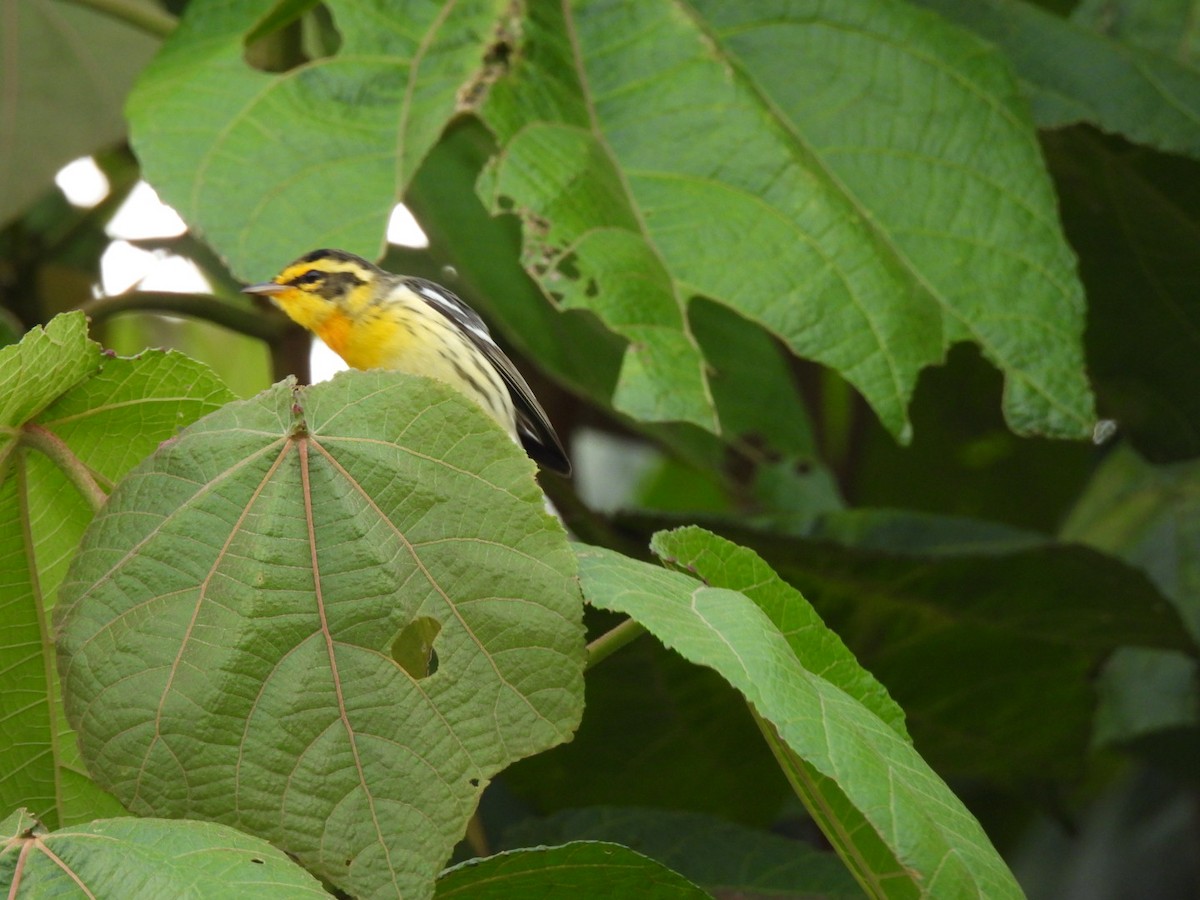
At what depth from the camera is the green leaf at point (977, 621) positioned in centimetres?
296

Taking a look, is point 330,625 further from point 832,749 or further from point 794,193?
point 794,193

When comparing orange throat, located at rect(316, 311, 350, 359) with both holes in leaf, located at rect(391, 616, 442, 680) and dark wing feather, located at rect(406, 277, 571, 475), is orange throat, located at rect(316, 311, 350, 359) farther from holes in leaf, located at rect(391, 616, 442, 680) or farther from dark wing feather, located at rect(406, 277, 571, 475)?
holes in leaf, located at rect(391, 616, 442, 680)

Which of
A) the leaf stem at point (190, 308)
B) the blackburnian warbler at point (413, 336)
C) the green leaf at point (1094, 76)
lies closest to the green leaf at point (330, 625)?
the leaf stem at point (190, 308)

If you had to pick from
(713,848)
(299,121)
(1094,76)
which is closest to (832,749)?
(713,848)

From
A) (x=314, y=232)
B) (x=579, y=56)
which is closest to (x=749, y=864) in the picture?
(x=314, y=232)

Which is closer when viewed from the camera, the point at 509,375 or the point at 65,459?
the point at 65,459

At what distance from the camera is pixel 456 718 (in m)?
1.59

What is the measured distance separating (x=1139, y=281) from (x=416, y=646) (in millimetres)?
2138

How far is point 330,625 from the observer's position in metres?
1.59

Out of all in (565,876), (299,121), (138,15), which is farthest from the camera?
(138,15)

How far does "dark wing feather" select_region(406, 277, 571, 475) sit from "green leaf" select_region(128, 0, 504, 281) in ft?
2.21

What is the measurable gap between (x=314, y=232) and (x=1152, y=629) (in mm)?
1821

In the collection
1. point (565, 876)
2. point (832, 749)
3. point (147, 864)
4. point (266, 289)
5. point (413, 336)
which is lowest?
point (565, 876)

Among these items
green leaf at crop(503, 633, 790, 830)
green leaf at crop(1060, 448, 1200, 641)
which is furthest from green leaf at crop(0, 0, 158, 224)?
green leaf at crop(1060, 448, 1200, 641)
